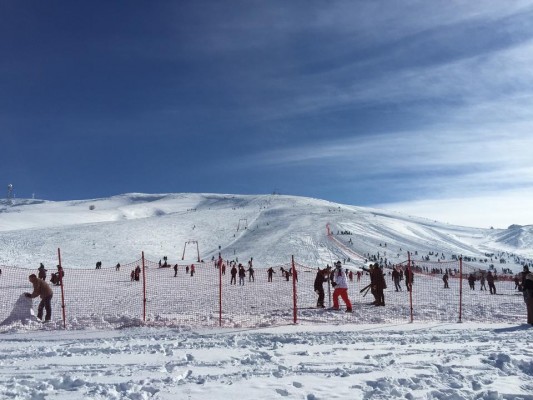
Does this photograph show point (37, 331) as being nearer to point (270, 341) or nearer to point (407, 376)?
point (270, 341)

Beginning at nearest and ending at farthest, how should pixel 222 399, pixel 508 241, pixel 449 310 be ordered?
pixel 222 399 → pixel 449 310 → pixel 508 241

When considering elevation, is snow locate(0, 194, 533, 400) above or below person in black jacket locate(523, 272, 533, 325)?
below

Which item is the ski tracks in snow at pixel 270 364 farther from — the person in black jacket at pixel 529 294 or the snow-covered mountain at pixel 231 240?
the snow-covered mountain at pixel 231 240

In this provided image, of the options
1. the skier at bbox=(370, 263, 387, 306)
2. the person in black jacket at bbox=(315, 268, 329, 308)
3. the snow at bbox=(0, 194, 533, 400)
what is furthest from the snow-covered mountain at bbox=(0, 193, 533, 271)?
the snow at bbox=(0, 194, 533, 400)

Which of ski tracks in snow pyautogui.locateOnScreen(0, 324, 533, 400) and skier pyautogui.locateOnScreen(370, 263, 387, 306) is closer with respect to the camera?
ski tracks in snow pyautogui.locateOnScreen(0, 324, 533, 400)

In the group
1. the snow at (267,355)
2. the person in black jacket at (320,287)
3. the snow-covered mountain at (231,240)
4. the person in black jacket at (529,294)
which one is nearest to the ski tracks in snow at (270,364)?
the snow at (267,355)

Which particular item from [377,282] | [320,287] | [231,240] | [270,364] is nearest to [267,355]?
[270,364]

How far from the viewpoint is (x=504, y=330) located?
10375 mm

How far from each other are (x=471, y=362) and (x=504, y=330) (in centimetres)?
390

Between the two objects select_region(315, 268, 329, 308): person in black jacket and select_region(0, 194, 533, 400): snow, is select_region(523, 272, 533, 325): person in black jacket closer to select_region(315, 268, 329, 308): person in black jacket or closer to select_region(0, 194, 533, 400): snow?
select_region(0, 194, 533, 400): snow

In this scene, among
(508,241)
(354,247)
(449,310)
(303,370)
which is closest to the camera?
(303,370)

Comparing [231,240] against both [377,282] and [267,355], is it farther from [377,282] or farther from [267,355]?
[267,355]

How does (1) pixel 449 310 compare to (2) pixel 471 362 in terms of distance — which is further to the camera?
(1) pixel 449 310

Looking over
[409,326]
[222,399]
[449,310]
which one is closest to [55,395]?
[222,399]
